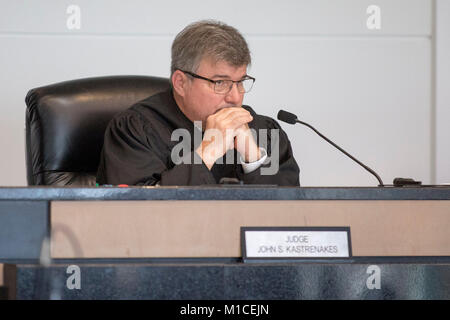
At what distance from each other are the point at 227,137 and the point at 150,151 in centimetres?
28

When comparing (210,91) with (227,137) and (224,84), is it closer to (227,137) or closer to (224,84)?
(224,84)

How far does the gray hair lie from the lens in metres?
1.91

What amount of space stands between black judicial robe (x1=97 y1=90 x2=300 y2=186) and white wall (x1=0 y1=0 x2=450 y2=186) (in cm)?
74

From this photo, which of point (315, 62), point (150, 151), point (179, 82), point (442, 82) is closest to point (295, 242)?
point (150, 151)

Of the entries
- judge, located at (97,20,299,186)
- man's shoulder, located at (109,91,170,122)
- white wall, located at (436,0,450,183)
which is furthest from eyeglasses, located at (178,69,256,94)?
white wall, located at (436,0,450,183)

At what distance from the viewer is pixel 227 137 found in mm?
1743

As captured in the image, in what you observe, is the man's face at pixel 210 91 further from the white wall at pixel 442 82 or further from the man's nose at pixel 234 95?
the white wall at pixel 442 82

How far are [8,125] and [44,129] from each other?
84cm

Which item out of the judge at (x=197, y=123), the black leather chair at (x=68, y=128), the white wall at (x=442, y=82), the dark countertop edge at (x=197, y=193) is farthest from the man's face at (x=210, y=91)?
the white wall at (x=442, y=82)

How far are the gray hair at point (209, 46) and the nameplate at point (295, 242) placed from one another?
99cm

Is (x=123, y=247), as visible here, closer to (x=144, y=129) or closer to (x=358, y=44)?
(x=144, y=129)

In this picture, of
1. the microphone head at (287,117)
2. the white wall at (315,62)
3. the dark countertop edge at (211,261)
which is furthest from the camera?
the white wall at (315,62)

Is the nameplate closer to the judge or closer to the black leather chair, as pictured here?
the judge

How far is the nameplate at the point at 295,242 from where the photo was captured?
0.98 metres
